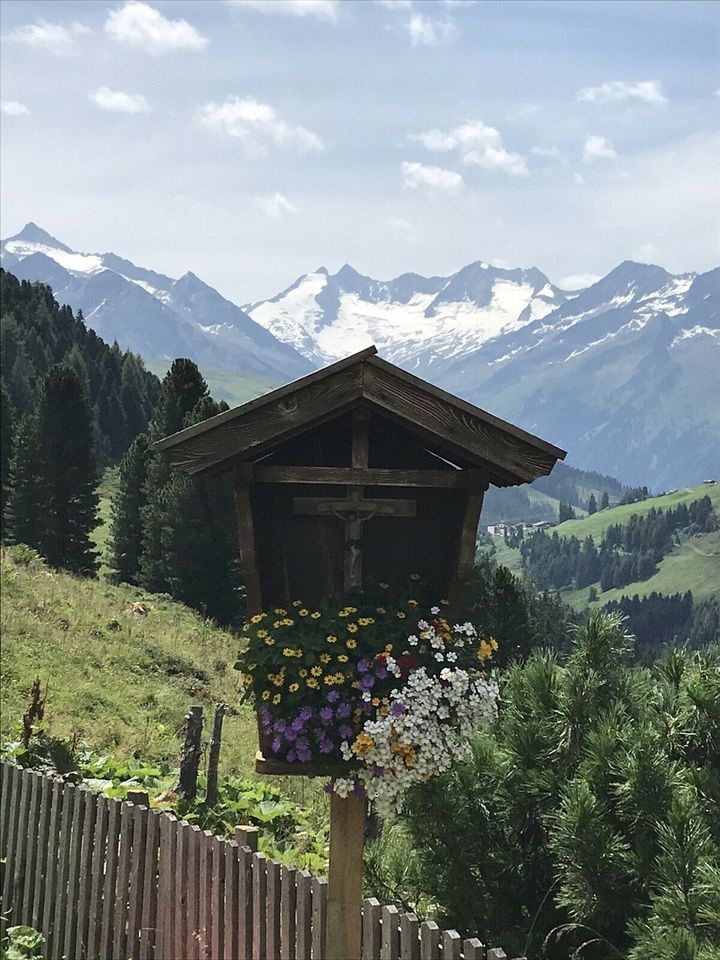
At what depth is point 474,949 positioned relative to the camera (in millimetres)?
5562

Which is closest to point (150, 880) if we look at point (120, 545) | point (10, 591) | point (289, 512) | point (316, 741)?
point (316, 741)

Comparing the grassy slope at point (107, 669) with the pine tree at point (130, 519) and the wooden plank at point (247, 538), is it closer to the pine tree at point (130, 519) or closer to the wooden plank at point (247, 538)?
the wooden plank at point (247, 538)

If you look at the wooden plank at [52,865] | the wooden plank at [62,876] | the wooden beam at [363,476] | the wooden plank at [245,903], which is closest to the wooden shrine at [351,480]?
the wooden beam at [363,476]

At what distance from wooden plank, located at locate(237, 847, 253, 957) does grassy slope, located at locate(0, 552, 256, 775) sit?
8.48 meters

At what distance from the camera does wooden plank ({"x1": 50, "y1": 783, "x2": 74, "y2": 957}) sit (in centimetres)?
806

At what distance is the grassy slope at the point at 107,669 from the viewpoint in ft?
57.4

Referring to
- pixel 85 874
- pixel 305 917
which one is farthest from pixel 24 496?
pixel 305 917

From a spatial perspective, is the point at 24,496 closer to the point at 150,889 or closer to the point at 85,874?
the point at 85,874

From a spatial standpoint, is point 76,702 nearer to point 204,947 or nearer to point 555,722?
point 204,947

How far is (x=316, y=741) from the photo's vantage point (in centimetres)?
617

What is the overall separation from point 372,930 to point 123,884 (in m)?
2.47

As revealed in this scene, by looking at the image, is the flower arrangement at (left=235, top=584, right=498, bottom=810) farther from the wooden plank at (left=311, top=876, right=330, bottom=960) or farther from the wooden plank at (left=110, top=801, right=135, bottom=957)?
the wooden plank at (left=110, top=801, right=135, bottom=957)

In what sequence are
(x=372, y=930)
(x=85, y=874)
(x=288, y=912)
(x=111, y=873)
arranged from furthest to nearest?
1. (x=85, y=874)
2. (x=111, y=873)
3. (x=288, y=912)
4. (x=372, y=930)

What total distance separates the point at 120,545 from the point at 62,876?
173 ft
